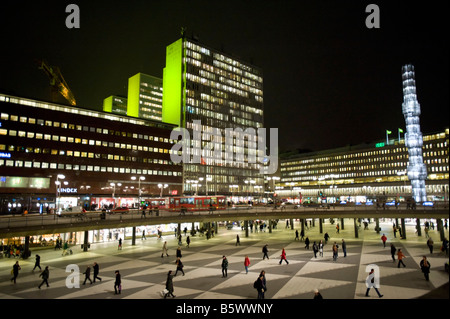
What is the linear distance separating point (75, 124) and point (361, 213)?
63.8 meters

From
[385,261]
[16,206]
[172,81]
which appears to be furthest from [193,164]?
[385,261]

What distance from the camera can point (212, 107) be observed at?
373 feet

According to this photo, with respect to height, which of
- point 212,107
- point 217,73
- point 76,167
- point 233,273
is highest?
point 217,73

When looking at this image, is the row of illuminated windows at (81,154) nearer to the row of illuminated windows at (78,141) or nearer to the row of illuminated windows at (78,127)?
the row of illuminated windows at (78,141)

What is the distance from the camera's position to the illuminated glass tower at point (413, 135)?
237 ft

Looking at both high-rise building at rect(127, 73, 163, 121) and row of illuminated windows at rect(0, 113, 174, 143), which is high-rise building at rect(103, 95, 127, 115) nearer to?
high-rise building at rect(127, 73, 163, 121)

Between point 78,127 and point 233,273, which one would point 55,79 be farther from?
point 233,273

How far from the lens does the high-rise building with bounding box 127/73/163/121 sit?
498 feet

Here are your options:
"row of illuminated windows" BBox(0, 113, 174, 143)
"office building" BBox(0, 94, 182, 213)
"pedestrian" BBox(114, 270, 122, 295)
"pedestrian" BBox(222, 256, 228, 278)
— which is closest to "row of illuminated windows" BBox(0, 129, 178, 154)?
"office building" BBox(0, 94, 182, 213)

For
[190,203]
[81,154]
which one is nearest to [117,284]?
[190,203]

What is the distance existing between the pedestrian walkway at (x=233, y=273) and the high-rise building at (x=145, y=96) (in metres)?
122

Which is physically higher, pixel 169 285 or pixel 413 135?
pixel 413 135

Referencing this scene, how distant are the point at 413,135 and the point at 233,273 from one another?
68.5 metres
